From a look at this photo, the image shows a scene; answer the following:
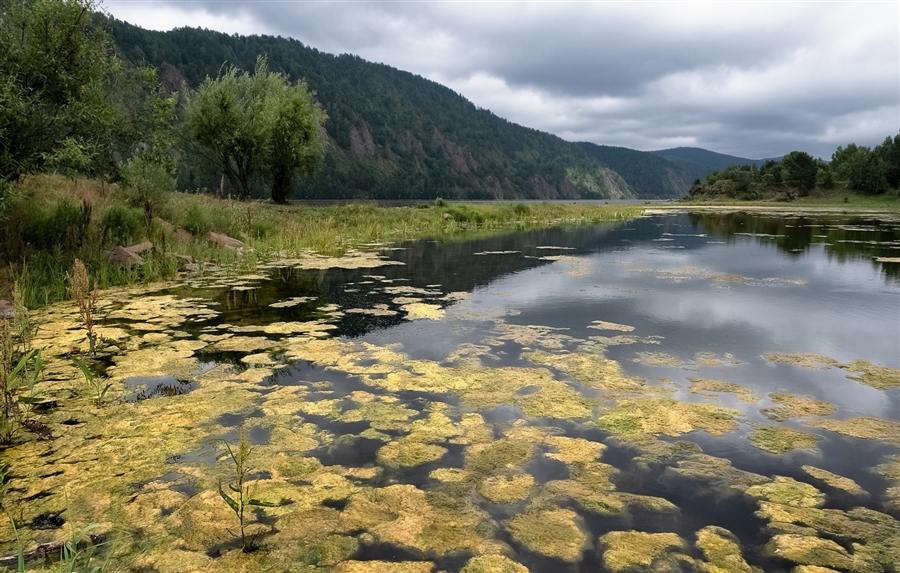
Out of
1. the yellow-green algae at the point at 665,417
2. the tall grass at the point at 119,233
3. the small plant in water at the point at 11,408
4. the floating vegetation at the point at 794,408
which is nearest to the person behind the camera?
the small plant in water at the point at 11,408

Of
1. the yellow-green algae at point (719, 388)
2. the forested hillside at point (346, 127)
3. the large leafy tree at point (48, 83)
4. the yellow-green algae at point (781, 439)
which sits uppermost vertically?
the forested hillside at point (346, 127)

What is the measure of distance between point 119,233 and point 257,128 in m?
20.6

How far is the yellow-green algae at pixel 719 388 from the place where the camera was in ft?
19.6

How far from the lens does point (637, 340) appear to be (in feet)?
27.1

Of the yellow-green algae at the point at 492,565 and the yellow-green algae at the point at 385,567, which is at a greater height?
the yellow-green algae at the point at 385,567

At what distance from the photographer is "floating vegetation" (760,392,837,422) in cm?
550

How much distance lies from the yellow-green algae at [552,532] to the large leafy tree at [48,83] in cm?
1183

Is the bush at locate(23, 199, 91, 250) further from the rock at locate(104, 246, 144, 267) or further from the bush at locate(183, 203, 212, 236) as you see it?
the bush at locate(183, 203, 212, 236)

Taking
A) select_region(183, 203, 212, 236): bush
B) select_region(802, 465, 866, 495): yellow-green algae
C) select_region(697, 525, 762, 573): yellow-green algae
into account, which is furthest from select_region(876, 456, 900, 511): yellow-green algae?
select_region(183, 203, 212, 236): bush

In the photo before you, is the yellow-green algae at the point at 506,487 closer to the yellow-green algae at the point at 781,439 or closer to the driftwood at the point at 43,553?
the yellow-green algae at the point at 781,439

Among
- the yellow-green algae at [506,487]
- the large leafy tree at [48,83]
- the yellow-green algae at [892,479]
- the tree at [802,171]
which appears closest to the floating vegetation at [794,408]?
the yellow-green algae at [892,479]

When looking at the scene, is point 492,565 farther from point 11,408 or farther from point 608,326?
point 608,326

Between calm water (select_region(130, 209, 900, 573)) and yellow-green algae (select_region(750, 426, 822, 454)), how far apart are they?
77 millimetres

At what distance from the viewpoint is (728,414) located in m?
5.50
